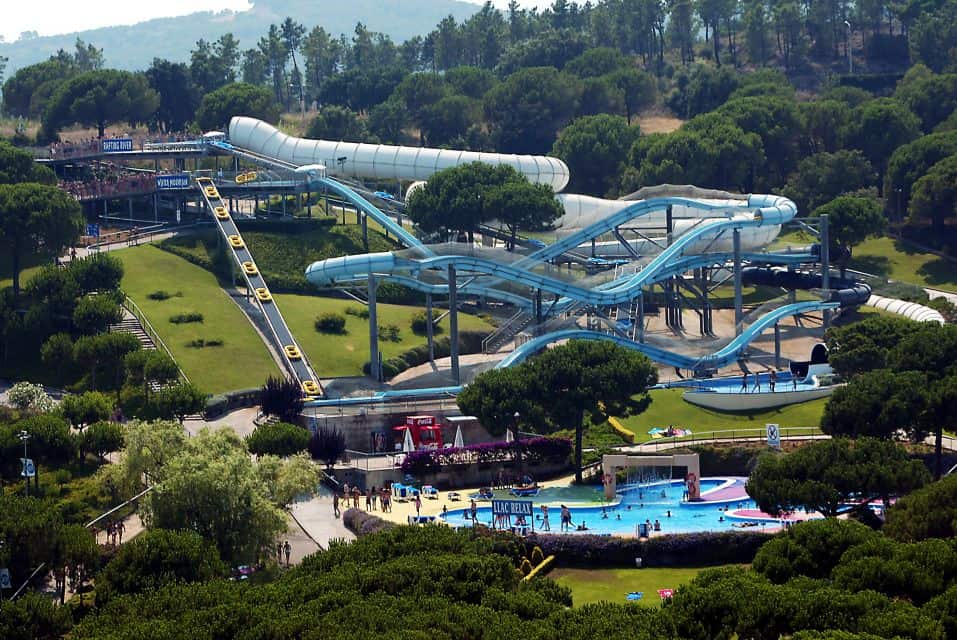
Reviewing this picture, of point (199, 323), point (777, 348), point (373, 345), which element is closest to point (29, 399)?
point (199, 323)

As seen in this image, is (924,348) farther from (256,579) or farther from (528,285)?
(256,579)

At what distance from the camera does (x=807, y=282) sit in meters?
123

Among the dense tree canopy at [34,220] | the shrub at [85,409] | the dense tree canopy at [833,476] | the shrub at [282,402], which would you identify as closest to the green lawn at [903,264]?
the shrub at [282,402]

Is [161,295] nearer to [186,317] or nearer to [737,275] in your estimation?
[186,317]

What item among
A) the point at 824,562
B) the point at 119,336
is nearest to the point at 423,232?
the point at 119,336

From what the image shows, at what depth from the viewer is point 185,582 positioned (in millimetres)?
61344

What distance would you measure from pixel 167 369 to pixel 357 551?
3479 cm

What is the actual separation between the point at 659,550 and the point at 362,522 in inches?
531

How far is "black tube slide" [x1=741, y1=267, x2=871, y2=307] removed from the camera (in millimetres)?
118938

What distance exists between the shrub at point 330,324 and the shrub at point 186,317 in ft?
25.6

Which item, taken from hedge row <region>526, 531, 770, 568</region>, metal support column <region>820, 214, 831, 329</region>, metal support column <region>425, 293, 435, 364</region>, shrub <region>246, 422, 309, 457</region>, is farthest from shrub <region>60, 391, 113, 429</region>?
metal support column <region>820, 214, 831, 329</region>

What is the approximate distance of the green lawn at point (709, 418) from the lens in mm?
96312

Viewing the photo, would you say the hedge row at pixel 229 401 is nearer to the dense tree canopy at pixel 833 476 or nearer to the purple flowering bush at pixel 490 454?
the purple flowering bush at pixel 490 454

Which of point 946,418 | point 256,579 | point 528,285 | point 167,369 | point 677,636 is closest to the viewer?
point 677,636
